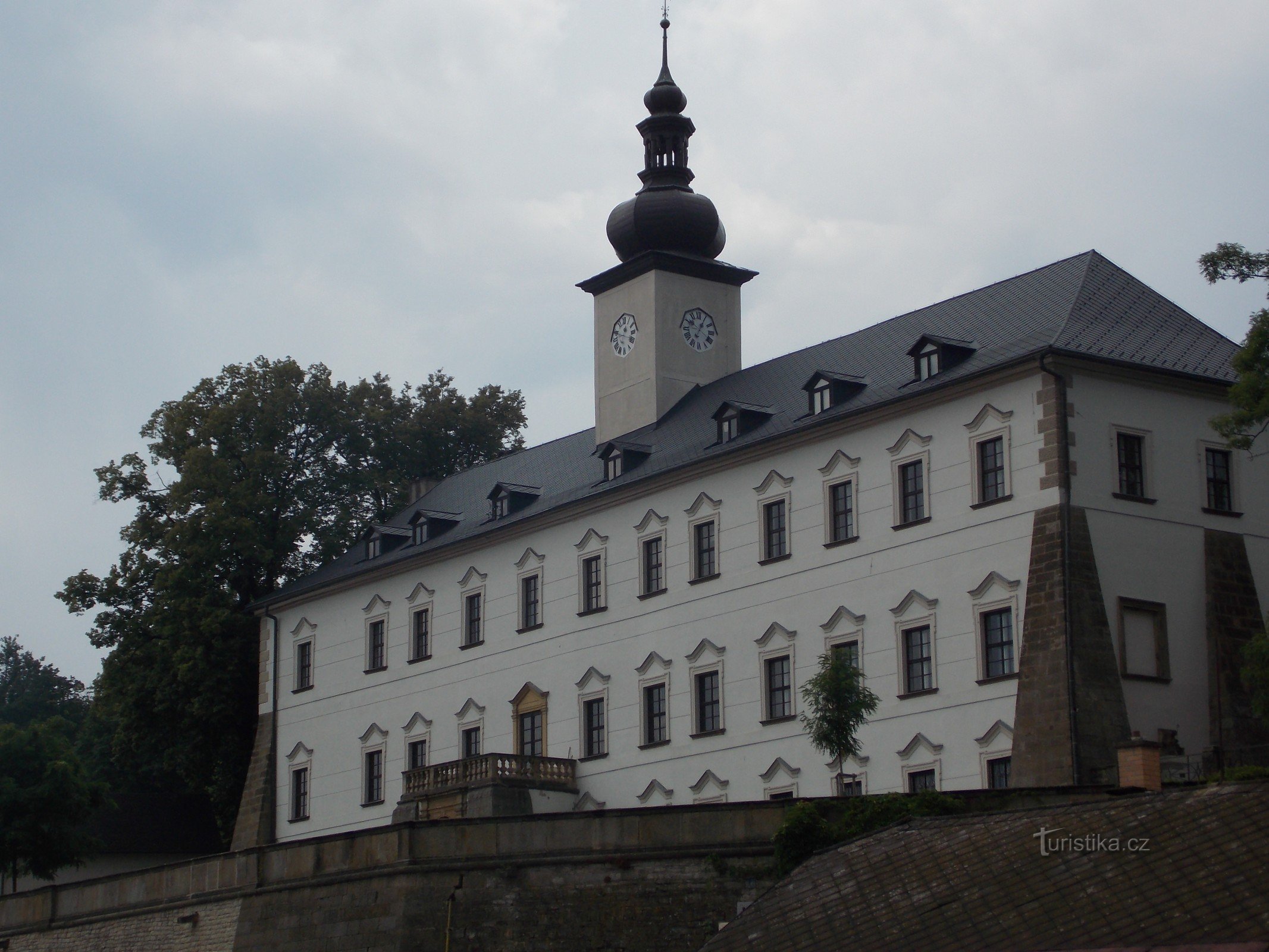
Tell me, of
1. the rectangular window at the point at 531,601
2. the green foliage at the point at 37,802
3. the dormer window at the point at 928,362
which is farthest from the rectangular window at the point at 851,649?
the green foliage at the point at 37,802

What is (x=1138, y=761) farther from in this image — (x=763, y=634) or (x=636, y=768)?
(x=636, y=768)

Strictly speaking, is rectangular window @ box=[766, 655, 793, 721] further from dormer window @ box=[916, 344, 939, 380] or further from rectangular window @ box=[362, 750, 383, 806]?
rectangular window @ box=[362, 750, 383, 806]

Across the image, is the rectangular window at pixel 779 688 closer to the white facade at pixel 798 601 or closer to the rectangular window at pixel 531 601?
the white facade at pixel 798 601

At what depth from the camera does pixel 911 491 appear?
43188 millimetres

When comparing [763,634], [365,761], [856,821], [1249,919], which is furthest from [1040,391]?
[365,761]

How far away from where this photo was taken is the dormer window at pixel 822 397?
45.9 m

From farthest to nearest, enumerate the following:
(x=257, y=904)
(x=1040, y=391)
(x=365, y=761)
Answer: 1. (x=365, y=761)
2. (x=1040, y=391)
3. (x=257, y=904)

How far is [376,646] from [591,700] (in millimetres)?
9954

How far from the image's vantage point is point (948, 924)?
2480 cm

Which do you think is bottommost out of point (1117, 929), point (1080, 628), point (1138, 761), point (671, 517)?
point (1117, 929)

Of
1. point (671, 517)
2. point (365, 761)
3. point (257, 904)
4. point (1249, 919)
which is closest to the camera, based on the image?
point (1249, 919)

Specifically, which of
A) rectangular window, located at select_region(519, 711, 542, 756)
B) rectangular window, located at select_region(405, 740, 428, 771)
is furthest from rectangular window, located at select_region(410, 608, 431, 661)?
rectangular window, located at select_region(519, 711, 542, 756)

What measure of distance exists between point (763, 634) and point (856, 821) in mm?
14157

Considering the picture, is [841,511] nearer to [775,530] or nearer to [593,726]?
[775,530]
